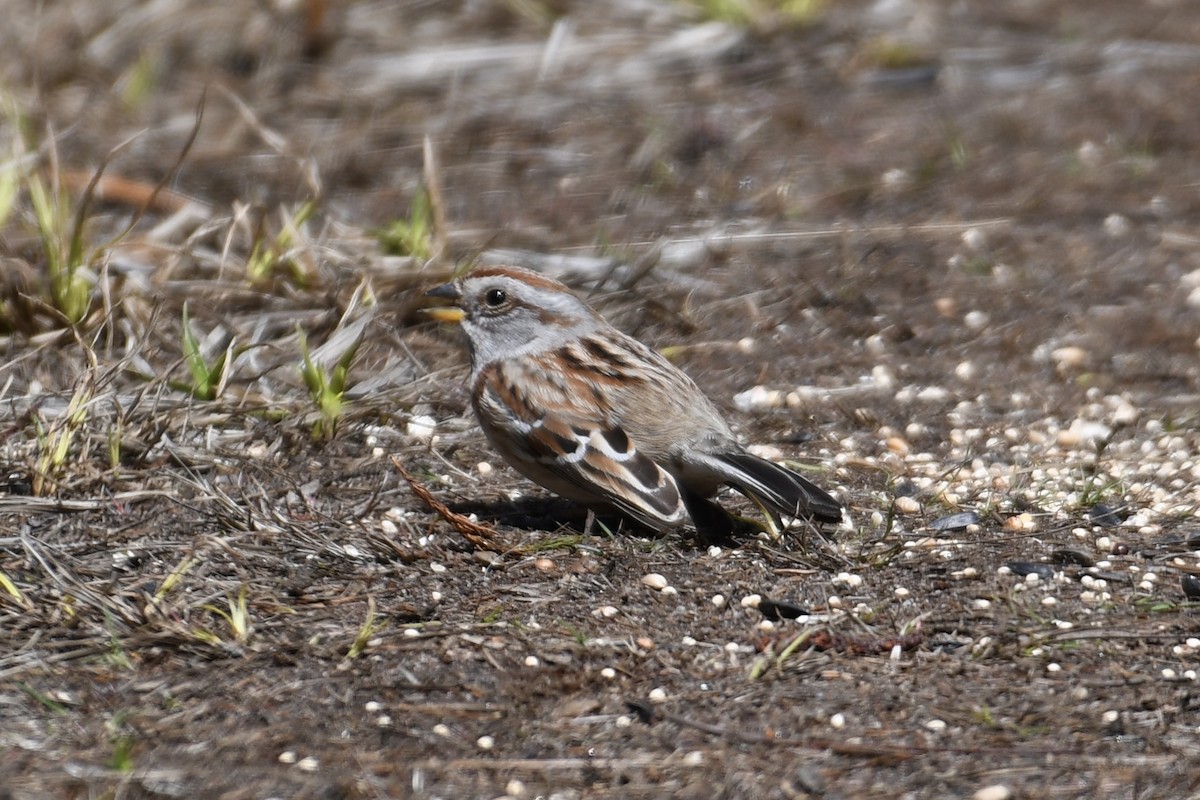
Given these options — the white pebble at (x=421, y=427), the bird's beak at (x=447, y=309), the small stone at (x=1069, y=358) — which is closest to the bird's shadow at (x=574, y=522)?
the white pebble at (x=421, y=427)

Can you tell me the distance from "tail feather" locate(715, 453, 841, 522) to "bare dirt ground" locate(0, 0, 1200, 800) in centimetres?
13

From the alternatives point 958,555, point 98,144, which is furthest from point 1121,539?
point 98,144

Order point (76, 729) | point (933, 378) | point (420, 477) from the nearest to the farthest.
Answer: point (76, 729) → point (420, 477) → point (933, 378)

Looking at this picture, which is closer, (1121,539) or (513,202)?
(1121,539)

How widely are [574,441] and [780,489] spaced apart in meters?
0.61

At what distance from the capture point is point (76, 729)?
333 cm

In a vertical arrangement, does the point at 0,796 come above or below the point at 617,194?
above

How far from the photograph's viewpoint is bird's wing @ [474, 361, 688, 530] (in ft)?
14.0

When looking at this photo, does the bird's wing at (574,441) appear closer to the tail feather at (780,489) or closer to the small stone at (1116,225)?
the tail feather at (780,489)

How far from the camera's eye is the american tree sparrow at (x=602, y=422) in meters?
4.25

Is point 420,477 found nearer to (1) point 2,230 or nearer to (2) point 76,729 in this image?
(2) point 76,729

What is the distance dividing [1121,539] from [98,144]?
5.21 meters

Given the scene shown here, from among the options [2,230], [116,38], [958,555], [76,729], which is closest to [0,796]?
[76,729]

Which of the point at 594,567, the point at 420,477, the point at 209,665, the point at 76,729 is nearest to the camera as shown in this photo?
the point at 76,729
